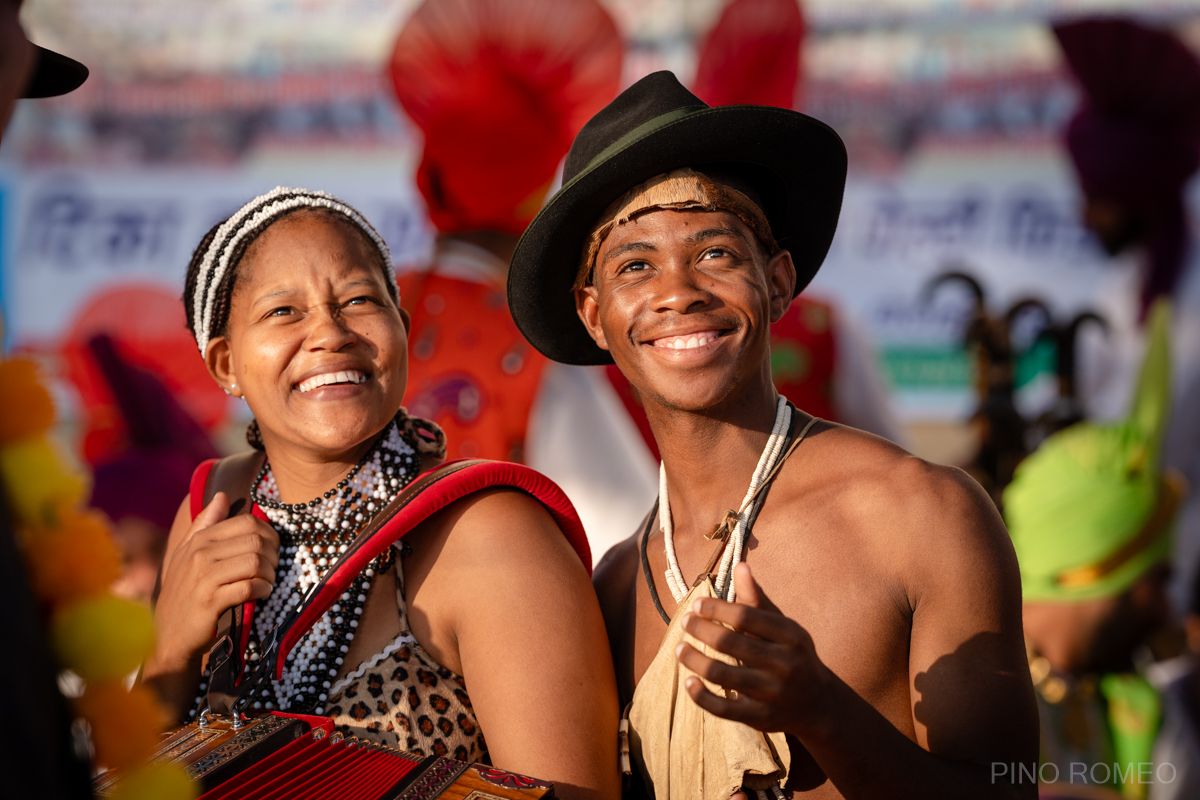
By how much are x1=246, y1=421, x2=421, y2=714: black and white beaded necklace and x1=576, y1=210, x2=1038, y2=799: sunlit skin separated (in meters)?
0.53

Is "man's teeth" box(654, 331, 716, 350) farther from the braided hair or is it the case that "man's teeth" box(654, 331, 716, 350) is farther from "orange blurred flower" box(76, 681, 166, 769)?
"orange blurred flower" box(76, 681, 166, 769)

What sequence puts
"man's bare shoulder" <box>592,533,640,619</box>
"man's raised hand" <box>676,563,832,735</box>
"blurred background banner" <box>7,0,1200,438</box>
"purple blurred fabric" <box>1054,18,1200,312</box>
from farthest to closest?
"blurred background banner" <box>7,0,1200,438</box> → "purple blurred fabric" <box>1054,18,1200,312</box> → "man's bare shoulder" <box>592,533,640,619</box> → "man's raised hand" <box>676,563,832,735</box>

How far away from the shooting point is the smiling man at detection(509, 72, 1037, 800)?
1.67m

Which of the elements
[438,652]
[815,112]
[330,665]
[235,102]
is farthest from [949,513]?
[235,102]

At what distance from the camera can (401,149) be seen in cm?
797

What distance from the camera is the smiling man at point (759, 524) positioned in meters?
1.67

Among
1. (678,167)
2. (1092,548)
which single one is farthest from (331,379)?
(1092,548)

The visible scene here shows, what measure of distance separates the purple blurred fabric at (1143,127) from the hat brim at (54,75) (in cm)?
541

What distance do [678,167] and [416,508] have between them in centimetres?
86

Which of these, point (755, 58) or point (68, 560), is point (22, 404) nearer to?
point (68, 560)

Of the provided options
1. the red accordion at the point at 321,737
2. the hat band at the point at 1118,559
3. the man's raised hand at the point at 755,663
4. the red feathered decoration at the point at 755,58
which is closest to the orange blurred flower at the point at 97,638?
the red accordion at the point at 321,737

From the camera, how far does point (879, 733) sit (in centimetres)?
164

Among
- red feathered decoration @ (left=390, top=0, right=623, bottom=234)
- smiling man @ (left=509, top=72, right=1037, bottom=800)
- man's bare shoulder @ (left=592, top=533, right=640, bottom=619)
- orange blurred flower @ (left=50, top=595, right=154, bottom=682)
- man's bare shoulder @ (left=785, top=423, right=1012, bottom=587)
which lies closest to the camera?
orange blurred flower @ (left=50, top=595, right=154, bottom=682)

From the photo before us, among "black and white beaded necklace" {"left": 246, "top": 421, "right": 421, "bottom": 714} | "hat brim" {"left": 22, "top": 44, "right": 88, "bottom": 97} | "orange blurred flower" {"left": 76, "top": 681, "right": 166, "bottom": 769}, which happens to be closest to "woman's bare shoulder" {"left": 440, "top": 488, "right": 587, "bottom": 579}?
"black and white beaded necklace" {"left": 246, "top": 421, "right": 421, "bottom": 714}
